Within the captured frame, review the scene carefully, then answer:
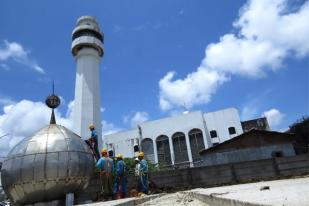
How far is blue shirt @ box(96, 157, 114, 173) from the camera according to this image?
372 inches

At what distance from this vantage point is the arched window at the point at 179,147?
123 feet

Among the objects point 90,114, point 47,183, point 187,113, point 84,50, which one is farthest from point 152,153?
point 47,183

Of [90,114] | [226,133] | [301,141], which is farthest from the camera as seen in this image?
[226,133]

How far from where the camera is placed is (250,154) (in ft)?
68.1

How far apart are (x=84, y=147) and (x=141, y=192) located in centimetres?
281

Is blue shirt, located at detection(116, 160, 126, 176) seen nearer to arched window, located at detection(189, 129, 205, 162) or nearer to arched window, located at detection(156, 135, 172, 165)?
arched window, located at detection(189, 129, 205, 162)

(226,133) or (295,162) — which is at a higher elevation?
(226,133)

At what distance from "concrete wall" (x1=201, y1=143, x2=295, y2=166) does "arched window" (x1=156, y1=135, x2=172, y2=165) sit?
56.8ft

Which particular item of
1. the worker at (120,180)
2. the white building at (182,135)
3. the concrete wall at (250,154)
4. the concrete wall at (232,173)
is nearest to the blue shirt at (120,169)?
the worker at (120,180)

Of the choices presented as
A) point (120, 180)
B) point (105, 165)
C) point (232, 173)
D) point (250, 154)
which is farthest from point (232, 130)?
point (105, 165)

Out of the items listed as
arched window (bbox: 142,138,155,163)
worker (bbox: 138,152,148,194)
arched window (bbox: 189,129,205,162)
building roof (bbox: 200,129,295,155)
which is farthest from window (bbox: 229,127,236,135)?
worker (bbox: 138,152,148,194)

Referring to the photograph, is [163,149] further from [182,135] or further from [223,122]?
[223,122]

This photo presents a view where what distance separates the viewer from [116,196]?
9.38 metres

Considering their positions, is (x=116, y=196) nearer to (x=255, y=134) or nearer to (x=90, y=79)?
(x=255, y=134)
